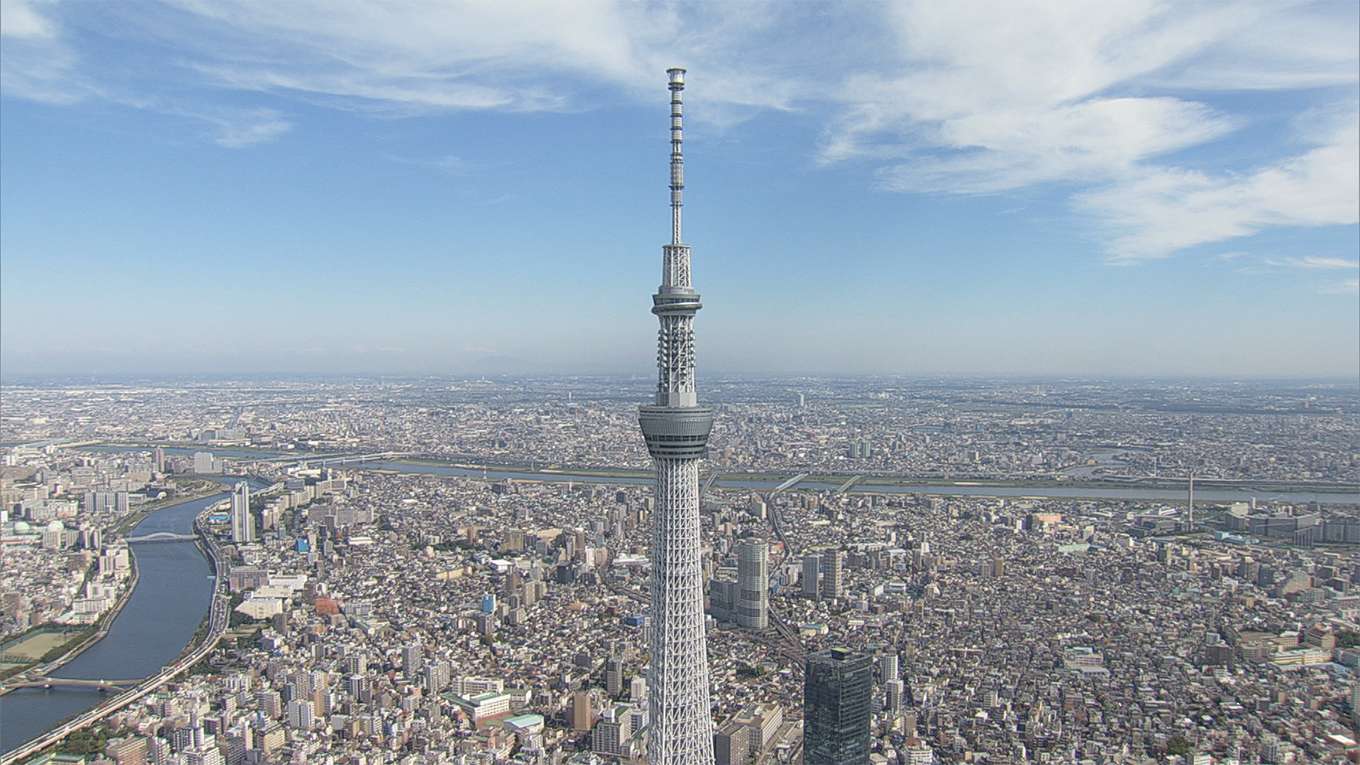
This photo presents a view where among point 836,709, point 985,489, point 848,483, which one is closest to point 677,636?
point 836,709

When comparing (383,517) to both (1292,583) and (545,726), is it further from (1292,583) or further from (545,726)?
(1292,583)

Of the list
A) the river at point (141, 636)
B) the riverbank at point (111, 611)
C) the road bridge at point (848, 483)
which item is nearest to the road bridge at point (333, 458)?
the riverbank at point (111, 611)

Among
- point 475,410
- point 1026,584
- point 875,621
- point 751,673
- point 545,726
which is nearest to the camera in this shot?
point 545,726

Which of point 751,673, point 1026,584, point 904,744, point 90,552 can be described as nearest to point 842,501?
point 1026,584

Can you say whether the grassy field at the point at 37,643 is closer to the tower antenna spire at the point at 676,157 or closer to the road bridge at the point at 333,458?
the tower antenna spire at the point at 676,157

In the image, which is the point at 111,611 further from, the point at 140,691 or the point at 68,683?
the point at 140,691

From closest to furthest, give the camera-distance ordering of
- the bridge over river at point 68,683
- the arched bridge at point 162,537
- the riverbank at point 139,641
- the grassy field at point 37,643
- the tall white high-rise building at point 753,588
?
1. the riverbank at point 139,641
2. the bridge over river at point 68,683
3. the grassy field at point 37,643
4. the tall white high-rise building at point 753,588
5. the arched bridge at point 162,537

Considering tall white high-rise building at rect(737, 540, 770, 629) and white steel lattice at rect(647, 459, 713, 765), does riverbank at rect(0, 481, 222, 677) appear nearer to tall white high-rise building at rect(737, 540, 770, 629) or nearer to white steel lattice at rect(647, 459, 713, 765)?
tall white high-rise building at rect(737, 540, 770, 629)
